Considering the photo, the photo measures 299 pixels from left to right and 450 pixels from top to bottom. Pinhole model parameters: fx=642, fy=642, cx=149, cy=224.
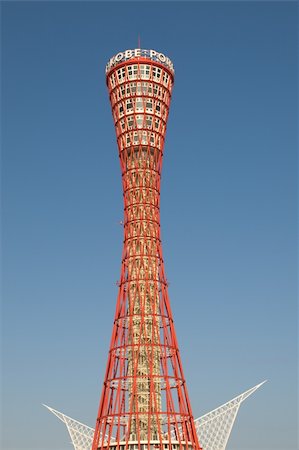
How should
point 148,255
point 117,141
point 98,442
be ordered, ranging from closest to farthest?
point 98,442
point 148,255
point 117,141

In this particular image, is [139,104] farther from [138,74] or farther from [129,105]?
[138,74]

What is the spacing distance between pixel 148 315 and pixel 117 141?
2517 centimetres

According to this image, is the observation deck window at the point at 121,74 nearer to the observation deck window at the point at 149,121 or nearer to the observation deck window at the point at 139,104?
the observation deck window at the point at 139,104

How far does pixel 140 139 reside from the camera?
291 feet

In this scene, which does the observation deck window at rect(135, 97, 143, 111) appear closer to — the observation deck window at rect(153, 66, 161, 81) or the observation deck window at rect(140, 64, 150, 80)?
the observation deck window at rect(140, 64, 150, 80)

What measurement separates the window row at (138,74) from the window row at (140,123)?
19.5 feet

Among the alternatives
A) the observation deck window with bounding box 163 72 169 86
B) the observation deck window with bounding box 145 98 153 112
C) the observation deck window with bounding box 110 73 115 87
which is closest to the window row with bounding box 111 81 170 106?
the observation deck window with bounding box 145 98 153 112

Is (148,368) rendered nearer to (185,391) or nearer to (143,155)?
(185,391)

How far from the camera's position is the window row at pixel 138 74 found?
91.8 meters


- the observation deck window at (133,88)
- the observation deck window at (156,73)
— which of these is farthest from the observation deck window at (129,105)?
the observation deck window at (156,73)

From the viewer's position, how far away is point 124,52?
95.2 meters

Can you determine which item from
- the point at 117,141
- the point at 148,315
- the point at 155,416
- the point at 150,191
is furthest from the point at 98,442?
the point at 117,141

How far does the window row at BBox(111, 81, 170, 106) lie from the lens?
90812 mm

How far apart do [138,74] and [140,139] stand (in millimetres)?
10083
